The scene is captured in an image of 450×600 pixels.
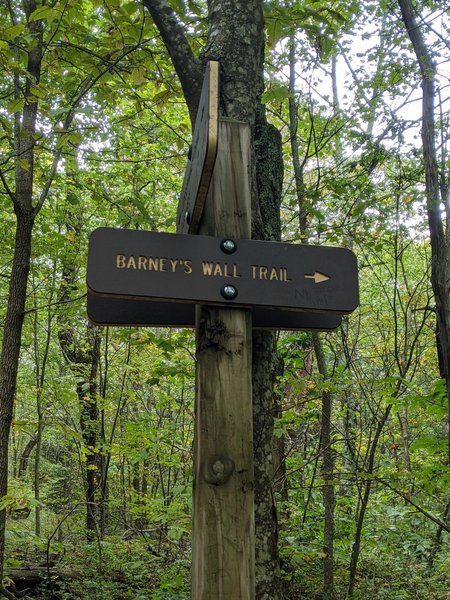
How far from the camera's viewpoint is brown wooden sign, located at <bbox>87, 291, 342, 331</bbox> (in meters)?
1.75

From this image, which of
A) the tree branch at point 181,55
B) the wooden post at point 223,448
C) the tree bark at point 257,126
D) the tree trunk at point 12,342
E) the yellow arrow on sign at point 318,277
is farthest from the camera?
the tree trunk at point 12,342

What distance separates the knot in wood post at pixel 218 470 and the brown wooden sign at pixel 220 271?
432 millimetres

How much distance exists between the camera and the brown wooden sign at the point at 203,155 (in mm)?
1331

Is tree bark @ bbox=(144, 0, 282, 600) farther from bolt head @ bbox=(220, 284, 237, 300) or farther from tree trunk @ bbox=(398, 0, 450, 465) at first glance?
tree trunk @ bbox=(398, 0, 450, 465)

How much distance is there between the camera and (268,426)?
2074 millimetres

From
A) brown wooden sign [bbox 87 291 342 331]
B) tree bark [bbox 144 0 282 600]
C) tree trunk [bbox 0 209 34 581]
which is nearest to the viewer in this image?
brown wooden sign [bbox 87 291 342 331]

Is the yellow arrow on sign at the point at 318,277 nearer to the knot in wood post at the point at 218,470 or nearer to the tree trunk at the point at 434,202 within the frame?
the knot in wood post at the point at 218,470

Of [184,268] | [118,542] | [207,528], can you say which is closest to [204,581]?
[207,528]

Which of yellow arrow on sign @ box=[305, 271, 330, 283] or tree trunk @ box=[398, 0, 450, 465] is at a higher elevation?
tree trunk @ box=[398, 0, 450, 465]

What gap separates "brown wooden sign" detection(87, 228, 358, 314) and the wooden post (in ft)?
0.14

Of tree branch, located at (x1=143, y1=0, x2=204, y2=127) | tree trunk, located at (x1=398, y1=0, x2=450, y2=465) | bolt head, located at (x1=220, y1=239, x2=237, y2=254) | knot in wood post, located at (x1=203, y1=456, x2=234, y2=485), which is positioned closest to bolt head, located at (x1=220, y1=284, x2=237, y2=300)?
bolt head, located at (x1=220, y1=239, x2=237, y2=254)

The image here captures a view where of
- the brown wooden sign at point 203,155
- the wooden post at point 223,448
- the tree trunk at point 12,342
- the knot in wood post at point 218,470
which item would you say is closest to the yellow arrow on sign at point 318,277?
the wooden post at point 223,448

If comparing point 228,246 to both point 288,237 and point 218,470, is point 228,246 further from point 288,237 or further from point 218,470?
point 288,237

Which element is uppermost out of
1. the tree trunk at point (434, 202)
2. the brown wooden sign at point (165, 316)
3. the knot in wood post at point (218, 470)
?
the tree trunk at point (434, 202)
